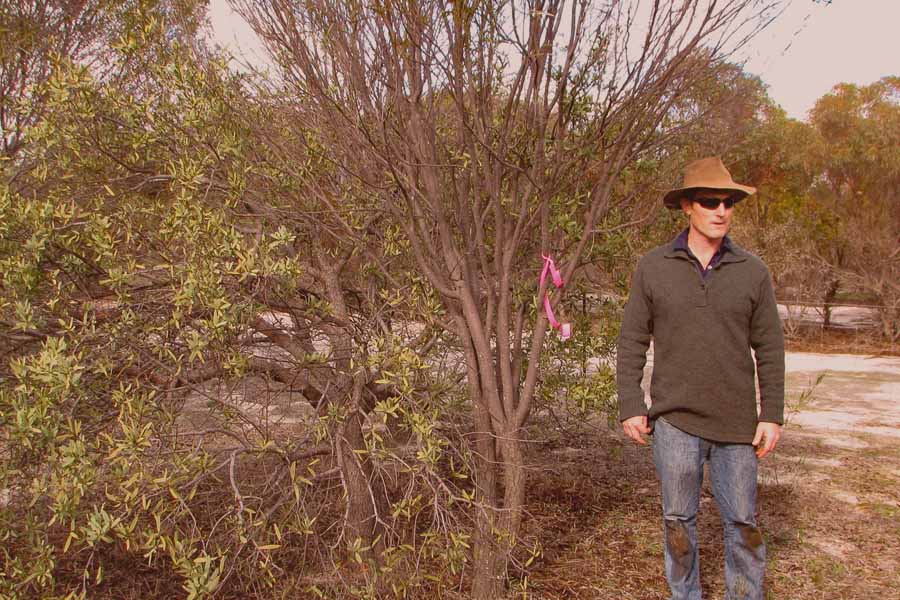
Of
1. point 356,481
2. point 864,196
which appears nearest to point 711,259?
point 356,481

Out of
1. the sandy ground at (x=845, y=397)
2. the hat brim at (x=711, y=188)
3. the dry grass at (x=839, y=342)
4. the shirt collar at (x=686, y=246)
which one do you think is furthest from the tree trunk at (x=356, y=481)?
the dry grass at (x=839, y=342)

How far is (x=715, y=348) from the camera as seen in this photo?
9.46ft

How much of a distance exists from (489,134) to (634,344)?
1.30 m

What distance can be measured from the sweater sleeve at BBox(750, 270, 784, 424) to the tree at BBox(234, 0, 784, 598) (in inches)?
36.2

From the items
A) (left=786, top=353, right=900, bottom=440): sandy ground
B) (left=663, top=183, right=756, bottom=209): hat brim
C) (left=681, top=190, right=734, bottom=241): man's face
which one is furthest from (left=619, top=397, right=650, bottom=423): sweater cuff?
(left=786, top=353, right=900, bottom=440): sandy ground

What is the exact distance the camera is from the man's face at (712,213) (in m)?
2.94

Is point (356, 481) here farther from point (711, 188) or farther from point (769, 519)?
point (769, 519)

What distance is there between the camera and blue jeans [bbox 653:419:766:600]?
2.90 m

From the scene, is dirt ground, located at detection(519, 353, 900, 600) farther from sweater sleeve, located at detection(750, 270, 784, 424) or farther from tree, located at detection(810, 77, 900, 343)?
tree, located at detection(810, 77, 900, 343)

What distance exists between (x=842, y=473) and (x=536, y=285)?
12.2 feet

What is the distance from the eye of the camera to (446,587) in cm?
382

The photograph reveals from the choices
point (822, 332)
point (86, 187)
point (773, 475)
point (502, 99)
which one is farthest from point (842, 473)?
point (822, 332)

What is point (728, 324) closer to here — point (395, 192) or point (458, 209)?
point (458, 209)

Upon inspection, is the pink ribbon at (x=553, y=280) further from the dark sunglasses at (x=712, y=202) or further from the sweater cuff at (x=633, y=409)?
the dark sunglasses at (x=712, y=202)
